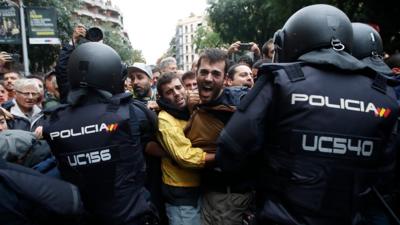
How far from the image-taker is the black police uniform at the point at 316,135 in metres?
1.95

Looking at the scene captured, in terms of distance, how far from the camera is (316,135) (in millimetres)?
1948

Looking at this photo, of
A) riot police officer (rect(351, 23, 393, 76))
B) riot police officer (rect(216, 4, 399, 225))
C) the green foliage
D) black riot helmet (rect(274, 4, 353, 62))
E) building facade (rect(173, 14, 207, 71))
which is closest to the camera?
riot police officer (rect(216, 4, 399, 225))

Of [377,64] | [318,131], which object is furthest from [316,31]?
[377,64]

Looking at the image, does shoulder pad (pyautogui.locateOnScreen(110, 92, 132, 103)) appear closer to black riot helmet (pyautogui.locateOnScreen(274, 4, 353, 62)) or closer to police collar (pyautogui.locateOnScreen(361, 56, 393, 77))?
black riot helmet (pyautogui.locateOnScreen(274, 4, 353, 62))

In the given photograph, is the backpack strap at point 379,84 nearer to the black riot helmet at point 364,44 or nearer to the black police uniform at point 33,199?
the black riot helmet at point 364,44

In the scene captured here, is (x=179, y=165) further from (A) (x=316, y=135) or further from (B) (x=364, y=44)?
(B) (x=364, y=44)

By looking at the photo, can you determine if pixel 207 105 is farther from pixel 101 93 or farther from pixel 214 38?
pixel 214 38

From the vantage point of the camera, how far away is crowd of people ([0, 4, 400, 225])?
197cm

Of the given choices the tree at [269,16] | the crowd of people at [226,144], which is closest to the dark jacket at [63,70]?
the crowd of people at [226,144]

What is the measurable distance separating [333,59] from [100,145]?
4.69 feet

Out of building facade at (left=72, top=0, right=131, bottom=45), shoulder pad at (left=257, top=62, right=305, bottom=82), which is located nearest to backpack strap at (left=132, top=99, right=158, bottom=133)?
shoulder pad at (left=257, top=62, right=305, bottom=82)

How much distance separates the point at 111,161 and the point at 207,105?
30.6 inches

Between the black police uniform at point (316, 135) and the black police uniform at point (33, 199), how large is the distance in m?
0.93

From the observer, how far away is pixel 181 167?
2.98 m
